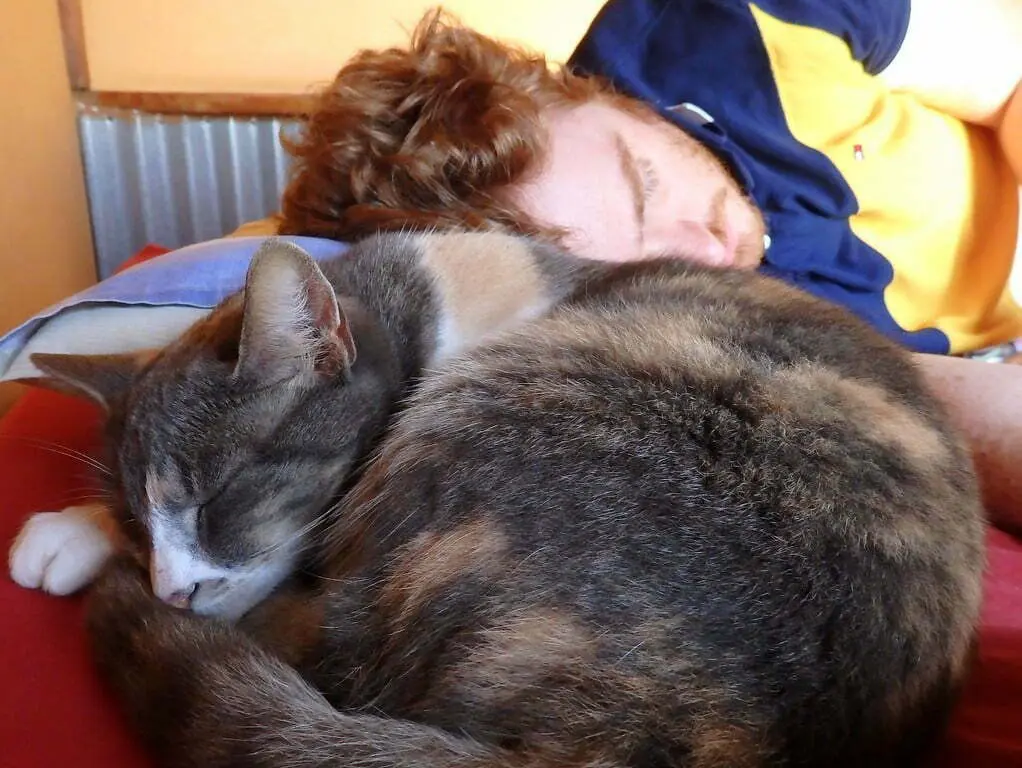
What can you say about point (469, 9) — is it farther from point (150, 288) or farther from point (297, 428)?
point (297, 428)

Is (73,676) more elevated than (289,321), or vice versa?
(289,321)

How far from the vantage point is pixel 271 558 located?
80 cm

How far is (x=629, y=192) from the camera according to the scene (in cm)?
133

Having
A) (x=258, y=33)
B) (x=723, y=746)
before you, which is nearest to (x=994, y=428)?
(x=723, y=746)

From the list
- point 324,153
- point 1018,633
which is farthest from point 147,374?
point 1018,633

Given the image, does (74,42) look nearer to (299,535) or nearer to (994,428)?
(299,535)

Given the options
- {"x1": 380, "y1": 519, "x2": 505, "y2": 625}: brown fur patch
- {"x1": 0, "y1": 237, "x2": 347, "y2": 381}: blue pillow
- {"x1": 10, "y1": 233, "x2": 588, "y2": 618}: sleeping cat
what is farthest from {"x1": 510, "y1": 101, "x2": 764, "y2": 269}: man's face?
{"x1": 380, "y1": 519, "x2": 505, "y2": 625}: brown fur patch

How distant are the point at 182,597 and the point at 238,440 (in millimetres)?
156

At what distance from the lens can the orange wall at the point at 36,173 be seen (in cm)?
211

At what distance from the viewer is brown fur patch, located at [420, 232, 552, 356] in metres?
0.98

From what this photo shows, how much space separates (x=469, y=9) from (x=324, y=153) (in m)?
1.42

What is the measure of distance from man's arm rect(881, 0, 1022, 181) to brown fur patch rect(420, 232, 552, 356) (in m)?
1.11

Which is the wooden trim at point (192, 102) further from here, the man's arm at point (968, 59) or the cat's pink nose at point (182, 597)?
the cat's pink nose at point (182, 597)

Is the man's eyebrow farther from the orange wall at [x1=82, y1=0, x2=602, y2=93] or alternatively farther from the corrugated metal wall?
the corrugated metal wall
